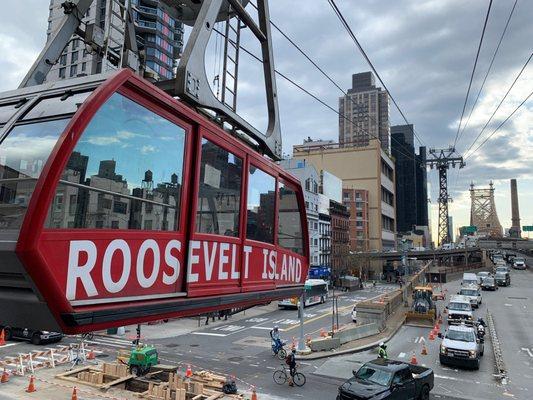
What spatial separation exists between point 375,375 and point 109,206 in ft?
44.8

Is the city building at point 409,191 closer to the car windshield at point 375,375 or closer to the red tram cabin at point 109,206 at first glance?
the car windshield at point 375,375

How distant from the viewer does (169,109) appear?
169 inches

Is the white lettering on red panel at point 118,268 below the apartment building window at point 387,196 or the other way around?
below

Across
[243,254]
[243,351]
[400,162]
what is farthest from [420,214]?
[243,254]

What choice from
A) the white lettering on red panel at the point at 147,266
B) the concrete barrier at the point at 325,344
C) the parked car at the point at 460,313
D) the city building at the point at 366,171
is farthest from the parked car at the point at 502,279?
the white lettering on red panel at the point at 147,266

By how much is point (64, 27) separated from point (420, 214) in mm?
189981

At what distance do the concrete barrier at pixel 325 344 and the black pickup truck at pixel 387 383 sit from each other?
25.4 ft

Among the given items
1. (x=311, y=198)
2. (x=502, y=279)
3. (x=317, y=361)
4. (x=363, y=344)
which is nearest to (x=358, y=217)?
(x=311, y=198)

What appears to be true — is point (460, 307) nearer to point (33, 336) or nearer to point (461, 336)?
point (461, 336)

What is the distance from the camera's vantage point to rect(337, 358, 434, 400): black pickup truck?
13.6m

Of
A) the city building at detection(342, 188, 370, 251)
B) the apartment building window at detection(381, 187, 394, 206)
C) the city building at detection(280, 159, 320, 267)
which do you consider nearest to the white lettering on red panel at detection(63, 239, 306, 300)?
the city building at detection(280, 159, 320, 267)

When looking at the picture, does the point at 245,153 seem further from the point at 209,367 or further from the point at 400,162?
the point at 400,162

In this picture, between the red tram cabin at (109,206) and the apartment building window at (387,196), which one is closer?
the red tram cabin at (109,206)

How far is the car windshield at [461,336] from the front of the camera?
20.5m
